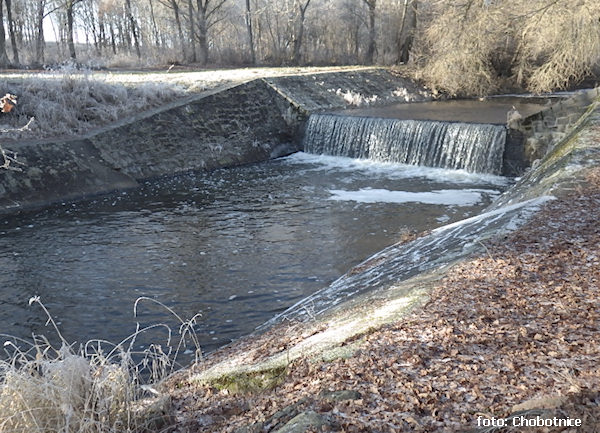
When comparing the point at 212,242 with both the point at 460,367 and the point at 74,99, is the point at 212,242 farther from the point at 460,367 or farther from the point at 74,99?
the point at 74,99

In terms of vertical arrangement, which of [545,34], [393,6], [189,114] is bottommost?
[189,114]

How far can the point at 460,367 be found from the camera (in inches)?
116

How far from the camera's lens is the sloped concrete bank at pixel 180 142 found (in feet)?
42.0

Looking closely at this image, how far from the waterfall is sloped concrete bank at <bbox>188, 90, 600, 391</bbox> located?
5551 mm

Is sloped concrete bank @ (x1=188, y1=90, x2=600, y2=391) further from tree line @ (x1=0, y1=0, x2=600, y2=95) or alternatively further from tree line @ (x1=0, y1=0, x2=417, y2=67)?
tree line @ (x1=0, y1=0, x2=417, y2=67)

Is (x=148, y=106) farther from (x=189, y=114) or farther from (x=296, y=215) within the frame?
(x=296, y=215)

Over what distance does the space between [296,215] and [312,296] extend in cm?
409

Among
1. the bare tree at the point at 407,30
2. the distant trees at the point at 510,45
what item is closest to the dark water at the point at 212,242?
the distant trees at the point at 510,45

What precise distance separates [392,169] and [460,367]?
11.8 metres

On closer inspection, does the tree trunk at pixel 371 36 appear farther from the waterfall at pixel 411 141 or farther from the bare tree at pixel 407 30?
the waterfall at pixel 411 141

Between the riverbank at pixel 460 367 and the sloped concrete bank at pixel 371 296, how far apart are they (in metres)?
0.12

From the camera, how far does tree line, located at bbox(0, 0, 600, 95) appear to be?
17484mm

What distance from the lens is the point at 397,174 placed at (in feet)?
45.4

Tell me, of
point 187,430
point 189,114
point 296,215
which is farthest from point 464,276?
point 189,114
